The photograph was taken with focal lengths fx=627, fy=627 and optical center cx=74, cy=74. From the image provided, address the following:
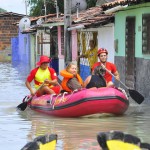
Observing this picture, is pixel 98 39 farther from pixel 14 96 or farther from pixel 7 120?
pixel 7 120

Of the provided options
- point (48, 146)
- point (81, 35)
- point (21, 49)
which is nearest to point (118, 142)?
point (48, 146)

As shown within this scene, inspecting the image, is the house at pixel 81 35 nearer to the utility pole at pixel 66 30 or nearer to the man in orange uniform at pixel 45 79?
the utility pole at pixel 66 30

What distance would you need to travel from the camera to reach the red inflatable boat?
1309cm

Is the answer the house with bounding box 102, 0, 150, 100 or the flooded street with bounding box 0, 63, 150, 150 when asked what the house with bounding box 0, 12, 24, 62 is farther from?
the flooded street with bounding box 0, 63, 150, 150

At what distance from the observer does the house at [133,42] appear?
1585 centimetres

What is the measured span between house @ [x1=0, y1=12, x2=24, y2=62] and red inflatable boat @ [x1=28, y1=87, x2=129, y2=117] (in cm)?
3701

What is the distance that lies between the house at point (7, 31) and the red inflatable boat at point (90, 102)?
37014mm

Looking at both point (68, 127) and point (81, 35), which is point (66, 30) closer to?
point (81, 35)

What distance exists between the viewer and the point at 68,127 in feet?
40.5

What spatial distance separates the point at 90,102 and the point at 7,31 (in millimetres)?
39796

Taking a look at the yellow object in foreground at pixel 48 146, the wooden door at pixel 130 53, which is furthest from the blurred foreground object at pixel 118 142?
the wooden door at pixel 130 53

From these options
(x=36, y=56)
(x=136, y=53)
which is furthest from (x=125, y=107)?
(x=36, y=56)

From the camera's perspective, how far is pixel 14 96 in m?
19.8

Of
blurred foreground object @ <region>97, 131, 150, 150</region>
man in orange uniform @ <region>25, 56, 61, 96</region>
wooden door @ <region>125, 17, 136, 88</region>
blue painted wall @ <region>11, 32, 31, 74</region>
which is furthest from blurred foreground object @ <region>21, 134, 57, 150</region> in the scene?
blue painted wall @ <region>11, 32, 31, 74</region>
